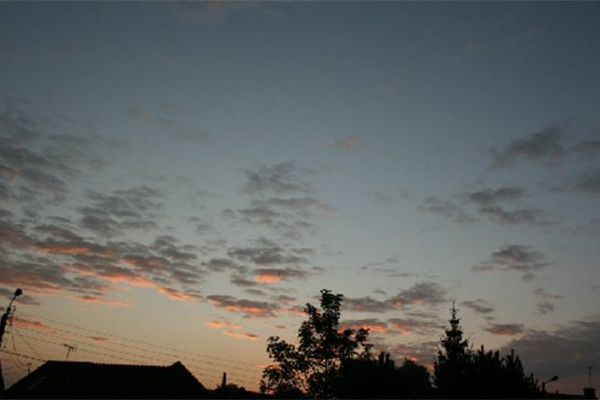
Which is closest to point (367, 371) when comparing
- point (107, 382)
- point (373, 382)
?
point (373, 382)

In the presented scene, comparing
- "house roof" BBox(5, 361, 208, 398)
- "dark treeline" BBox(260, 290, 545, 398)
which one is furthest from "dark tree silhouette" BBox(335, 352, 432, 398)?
"house roof" BBox(5, 361, 208, 398)

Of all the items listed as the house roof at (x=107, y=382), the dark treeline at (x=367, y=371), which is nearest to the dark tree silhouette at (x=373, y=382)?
the dark treeline at (x=367, y=371)

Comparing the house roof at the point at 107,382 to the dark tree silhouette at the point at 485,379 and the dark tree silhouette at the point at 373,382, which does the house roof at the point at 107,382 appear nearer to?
the dark tree silhouette at the point at 373,382

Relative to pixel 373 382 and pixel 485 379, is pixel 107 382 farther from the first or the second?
pixel 485 379

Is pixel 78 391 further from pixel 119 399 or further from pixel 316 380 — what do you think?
pixel 316 380

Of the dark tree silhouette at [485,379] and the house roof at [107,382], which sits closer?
the dark tree silhouette at [485,379]

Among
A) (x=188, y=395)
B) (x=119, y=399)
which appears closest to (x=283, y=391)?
(x=188, y=395)

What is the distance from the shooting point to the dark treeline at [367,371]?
27.2 m

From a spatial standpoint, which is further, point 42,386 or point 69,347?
point 69,347

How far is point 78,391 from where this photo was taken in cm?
4728

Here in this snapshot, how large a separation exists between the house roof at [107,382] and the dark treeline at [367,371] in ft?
42.0

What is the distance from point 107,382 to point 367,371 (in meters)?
27.7

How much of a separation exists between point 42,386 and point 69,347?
37.9 ft

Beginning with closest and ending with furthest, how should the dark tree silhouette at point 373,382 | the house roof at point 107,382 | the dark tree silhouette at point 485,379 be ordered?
the dark tree silhouette at point 485,379, the dark tree silhouette at point 373,382, the house roof at point 107,382
